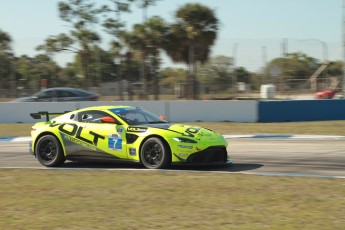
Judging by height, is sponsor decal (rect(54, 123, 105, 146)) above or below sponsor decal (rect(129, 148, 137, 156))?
above

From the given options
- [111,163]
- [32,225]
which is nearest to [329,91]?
[111,163]

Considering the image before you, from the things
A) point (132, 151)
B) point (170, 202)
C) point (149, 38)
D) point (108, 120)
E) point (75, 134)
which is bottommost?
point (170, 202)

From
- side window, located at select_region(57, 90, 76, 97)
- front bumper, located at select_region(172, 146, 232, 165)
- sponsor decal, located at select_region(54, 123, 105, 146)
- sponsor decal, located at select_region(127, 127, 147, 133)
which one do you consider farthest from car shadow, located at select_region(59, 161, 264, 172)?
side window, located at select_region(57, 90, 76, 97)

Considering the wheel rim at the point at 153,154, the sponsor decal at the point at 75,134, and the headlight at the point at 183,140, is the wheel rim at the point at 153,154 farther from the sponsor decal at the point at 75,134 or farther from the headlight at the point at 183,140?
the sponsor decal at the point at 75,134

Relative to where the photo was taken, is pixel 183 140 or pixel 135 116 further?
pixel 135 116

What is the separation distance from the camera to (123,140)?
33.1ft

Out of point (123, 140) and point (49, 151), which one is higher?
point (123, 140)

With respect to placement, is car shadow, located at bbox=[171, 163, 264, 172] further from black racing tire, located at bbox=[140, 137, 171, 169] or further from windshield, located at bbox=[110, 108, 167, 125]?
windshield, located at bbox=[110, 108, 167, 125]

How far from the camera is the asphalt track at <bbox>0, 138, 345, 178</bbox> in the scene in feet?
31.3

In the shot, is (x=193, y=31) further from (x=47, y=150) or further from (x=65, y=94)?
(x=47, y=150)

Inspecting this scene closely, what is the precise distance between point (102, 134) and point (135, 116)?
72cm

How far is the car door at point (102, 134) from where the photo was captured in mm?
10156

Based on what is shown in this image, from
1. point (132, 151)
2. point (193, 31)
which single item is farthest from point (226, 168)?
point (193, 31)

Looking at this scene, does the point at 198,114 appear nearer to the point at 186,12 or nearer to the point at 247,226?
the point at 186,12
